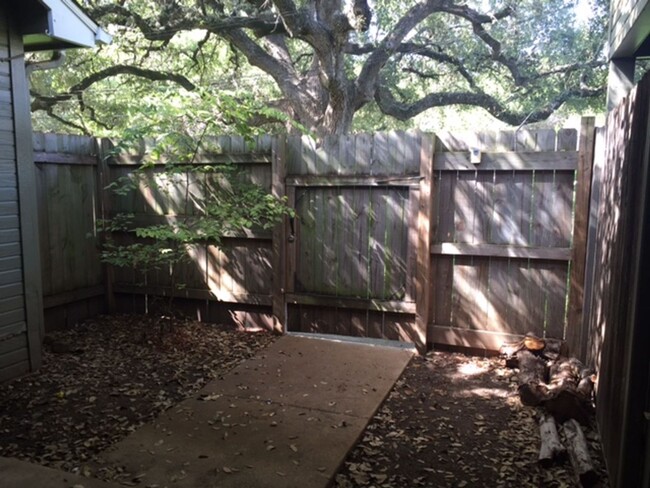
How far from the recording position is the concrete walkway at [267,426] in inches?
105

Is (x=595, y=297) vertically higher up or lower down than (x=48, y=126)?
lower down

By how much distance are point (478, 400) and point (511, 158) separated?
81.5 inches

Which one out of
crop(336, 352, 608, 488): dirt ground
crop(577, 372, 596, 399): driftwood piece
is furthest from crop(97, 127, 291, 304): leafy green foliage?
crop(577, 372, 596, 399): driftwood piece

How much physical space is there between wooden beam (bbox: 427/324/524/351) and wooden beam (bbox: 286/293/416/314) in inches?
11.9

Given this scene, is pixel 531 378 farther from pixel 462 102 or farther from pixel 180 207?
pixel 462 102

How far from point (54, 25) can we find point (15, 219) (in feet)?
5.00

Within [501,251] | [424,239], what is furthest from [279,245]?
[501,251]

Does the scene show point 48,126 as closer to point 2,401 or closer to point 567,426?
point 2,401

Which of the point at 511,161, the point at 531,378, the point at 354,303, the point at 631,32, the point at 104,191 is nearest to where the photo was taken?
the point at 531,378

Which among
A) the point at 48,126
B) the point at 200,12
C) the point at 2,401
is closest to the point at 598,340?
the point at 2,401

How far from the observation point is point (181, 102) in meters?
4.31

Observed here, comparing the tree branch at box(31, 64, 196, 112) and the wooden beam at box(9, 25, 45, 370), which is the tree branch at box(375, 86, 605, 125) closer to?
the tree branch at box(31, 64, 196, 112)

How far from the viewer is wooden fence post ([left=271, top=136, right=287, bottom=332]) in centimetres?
510

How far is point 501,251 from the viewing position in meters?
4.46
